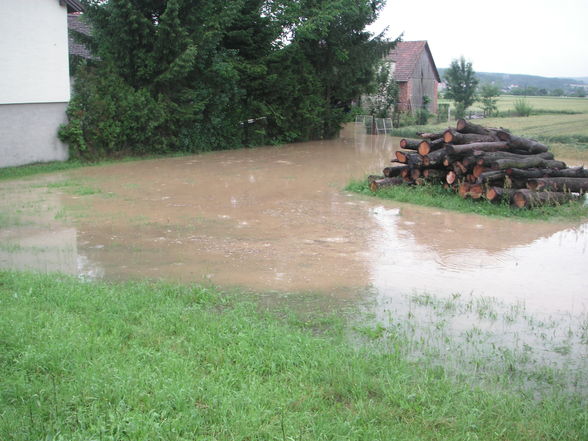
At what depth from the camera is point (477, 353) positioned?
6.10 m

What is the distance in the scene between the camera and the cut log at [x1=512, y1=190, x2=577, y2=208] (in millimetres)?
13117

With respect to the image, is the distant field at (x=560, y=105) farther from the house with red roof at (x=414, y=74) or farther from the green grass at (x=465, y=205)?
the green grass at (x=465, y=205)

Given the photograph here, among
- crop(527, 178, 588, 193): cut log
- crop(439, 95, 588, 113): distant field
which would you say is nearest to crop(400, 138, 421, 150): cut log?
crop(527, 178, 588, 193): cut log

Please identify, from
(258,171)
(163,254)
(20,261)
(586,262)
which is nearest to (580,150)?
(258,171)

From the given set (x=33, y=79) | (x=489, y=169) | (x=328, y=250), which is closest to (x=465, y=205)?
(x=489, y=169)

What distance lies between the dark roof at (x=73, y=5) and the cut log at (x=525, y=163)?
14234 millimetres

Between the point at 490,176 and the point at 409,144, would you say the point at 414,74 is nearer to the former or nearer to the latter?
the point at 409,144

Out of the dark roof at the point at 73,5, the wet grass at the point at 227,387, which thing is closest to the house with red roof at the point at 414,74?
the dark roof at the point at 73,5

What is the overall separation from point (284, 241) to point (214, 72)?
14715mm

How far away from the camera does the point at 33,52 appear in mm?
19031

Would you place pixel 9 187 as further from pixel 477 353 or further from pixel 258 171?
pixel 477 353

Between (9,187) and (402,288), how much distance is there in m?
11.7

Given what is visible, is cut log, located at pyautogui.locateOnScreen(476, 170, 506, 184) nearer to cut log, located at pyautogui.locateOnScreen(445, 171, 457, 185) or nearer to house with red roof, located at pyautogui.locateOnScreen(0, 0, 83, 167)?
cut log, located at pyautogui.locateOnScreen(445, 171, 457, 185)

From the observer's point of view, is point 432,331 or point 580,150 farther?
point 580,150
